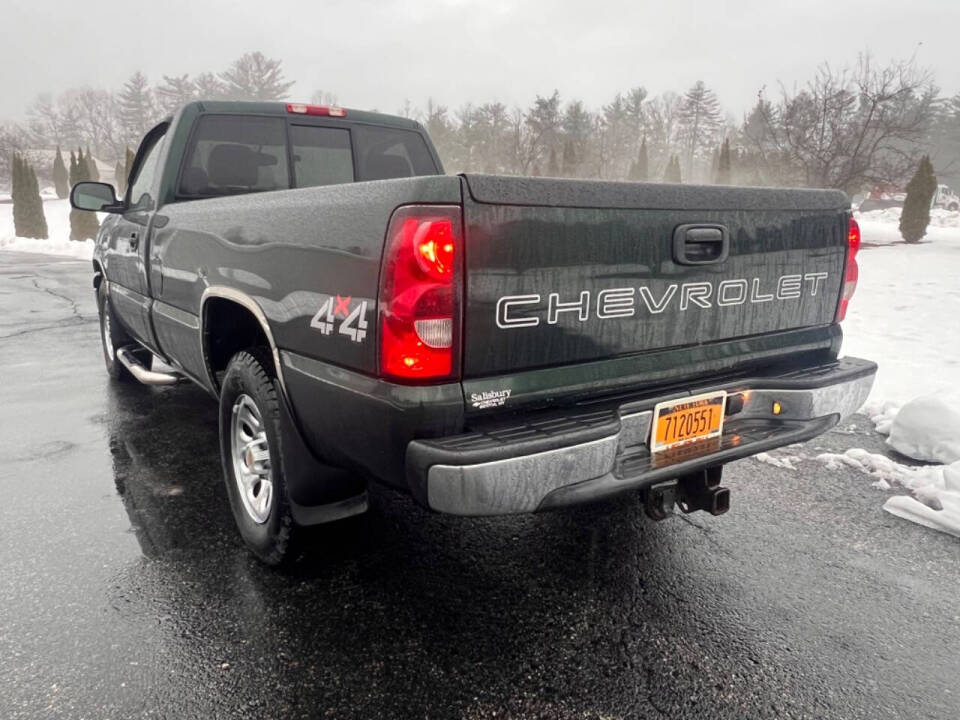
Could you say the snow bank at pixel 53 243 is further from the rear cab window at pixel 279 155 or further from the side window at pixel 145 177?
the rear cab window at pixel 279 155

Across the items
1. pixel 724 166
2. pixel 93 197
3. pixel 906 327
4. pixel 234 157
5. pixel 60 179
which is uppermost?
pixel 724 166

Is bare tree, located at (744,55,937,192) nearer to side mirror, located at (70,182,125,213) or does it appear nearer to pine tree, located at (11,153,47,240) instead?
side mirror, located at (70,182,125,213)

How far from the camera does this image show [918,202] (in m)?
19.5

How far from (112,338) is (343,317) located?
4133 millimetres

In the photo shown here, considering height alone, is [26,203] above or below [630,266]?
below

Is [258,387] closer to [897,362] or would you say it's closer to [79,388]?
[79,388]

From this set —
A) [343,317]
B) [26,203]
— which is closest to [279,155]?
[343,317]

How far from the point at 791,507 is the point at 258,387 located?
8.75 feet

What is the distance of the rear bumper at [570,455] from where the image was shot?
1877 millimetres

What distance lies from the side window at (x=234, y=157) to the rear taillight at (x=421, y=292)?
236 centimetres

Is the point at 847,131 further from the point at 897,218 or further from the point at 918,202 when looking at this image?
the point at 897,218

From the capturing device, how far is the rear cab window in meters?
3.80

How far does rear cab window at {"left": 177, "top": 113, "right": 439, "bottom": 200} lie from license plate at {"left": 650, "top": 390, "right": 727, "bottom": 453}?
9.01 ft

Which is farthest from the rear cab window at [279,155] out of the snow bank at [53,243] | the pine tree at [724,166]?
the pine tree at [724,166]
